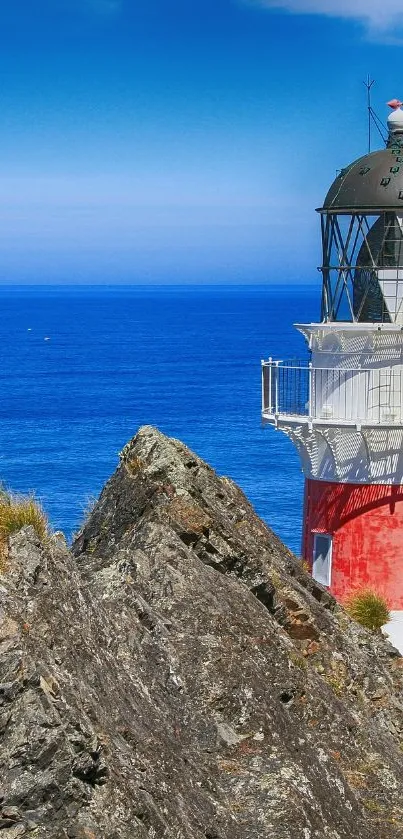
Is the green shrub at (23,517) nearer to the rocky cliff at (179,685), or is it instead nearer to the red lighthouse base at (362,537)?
the rocky cliff at (179,685)

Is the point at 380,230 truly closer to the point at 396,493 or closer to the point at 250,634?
the point at 396,493

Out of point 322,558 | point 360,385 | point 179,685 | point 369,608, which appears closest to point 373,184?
point 360,385

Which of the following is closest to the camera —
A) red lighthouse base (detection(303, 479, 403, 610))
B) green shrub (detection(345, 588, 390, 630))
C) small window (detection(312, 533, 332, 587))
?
green shrub (detection(345, 588, 390, 630))

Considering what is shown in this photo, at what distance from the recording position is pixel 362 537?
28188 millimetres

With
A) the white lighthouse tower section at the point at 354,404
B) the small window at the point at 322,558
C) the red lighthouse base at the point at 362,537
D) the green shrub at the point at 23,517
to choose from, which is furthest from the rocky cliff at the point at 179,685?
the small window at the point at 322,558

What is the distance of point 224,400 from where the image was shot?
124938 millimetres

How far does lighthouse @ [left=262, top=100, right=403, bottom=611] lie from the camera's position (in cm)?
2772

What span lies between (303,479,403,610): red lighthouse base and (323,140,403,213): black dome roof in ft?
17.6

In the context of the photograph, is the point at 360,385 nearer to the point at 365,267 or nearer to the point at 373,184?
the point at 365,267

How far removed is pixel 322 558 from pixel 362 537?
3.39 feet

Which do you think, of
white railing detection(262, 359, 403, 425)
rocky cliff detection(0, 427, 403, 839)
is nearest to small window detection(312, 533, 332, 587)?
white railing detection(262, 359, 403, 425)

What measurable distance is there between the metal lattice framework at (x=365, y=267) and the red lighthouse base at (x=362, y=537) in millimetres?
3379

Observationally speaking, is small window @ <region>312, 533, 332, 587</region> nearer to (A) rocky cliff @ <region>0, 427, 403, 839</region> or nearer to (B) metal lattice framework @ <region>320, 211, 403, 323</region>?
(B) metal lattice framework @ <region>320, 211, 403, 323</region>

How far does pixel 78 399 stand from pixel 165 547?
121081 millimetres
